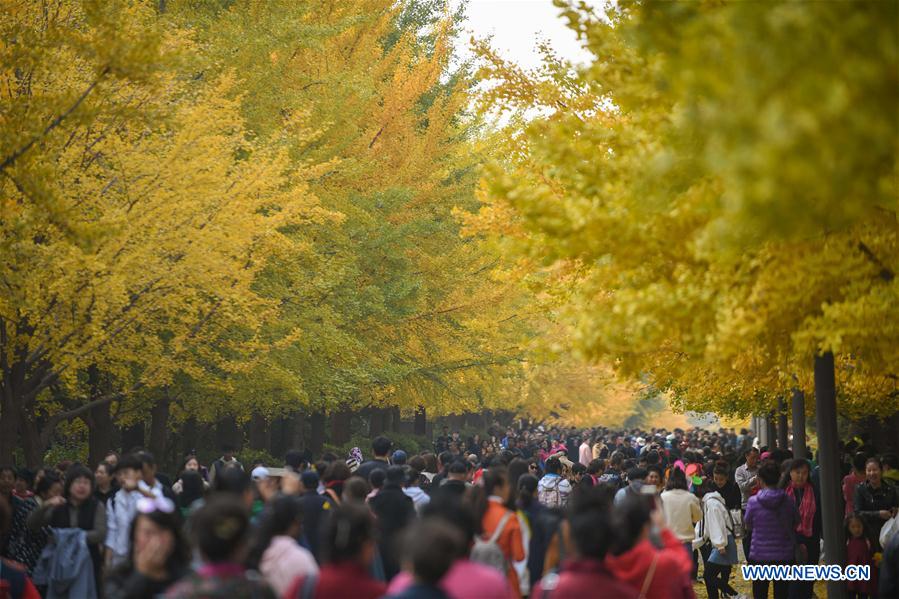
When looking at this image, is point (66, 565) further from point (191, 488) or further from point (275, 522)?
point (275, 522)

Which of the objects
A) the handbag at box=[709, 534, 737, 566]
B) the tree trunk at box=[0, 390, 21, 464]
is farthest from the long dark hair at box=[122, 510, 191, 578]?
the tree trunk at box=[0, 390, 21, 464]

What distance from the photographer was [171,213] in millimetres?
16500

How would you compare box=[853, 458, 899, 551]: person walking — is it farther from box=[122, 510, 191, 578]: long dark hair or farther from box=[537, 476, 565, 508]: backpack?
box=[122, 510, 191, 578]: long dark hair

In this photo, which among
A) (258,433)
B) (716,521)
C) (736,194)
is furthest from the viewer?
(258,433)

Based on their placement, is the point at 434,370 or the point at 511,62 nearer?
the point at 511,62

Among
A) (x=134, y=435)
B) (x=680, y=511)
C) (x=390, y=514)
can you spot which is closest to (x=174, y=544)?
(x=390, y=514)

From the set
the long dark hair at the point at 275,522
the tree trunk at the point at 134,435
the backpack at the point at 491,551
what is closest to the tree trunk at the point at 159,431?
the tree trunk at the point at 134,435

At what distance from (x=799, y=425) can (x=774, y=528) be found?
28.4 ft

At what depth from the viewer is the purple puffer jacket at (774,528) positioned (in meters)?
11.9

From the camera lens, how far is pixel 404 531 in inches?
278

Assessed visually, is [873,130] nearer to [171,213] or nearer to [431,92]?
[171,213]

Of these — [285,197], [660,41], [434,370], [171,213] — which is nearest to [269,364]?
[285,197]

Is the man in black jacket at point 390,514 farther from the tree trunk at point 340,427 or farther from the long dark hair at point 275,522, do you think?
the tree trunk at point 340,427

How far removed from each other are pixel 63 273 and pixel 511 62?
6.76 m
